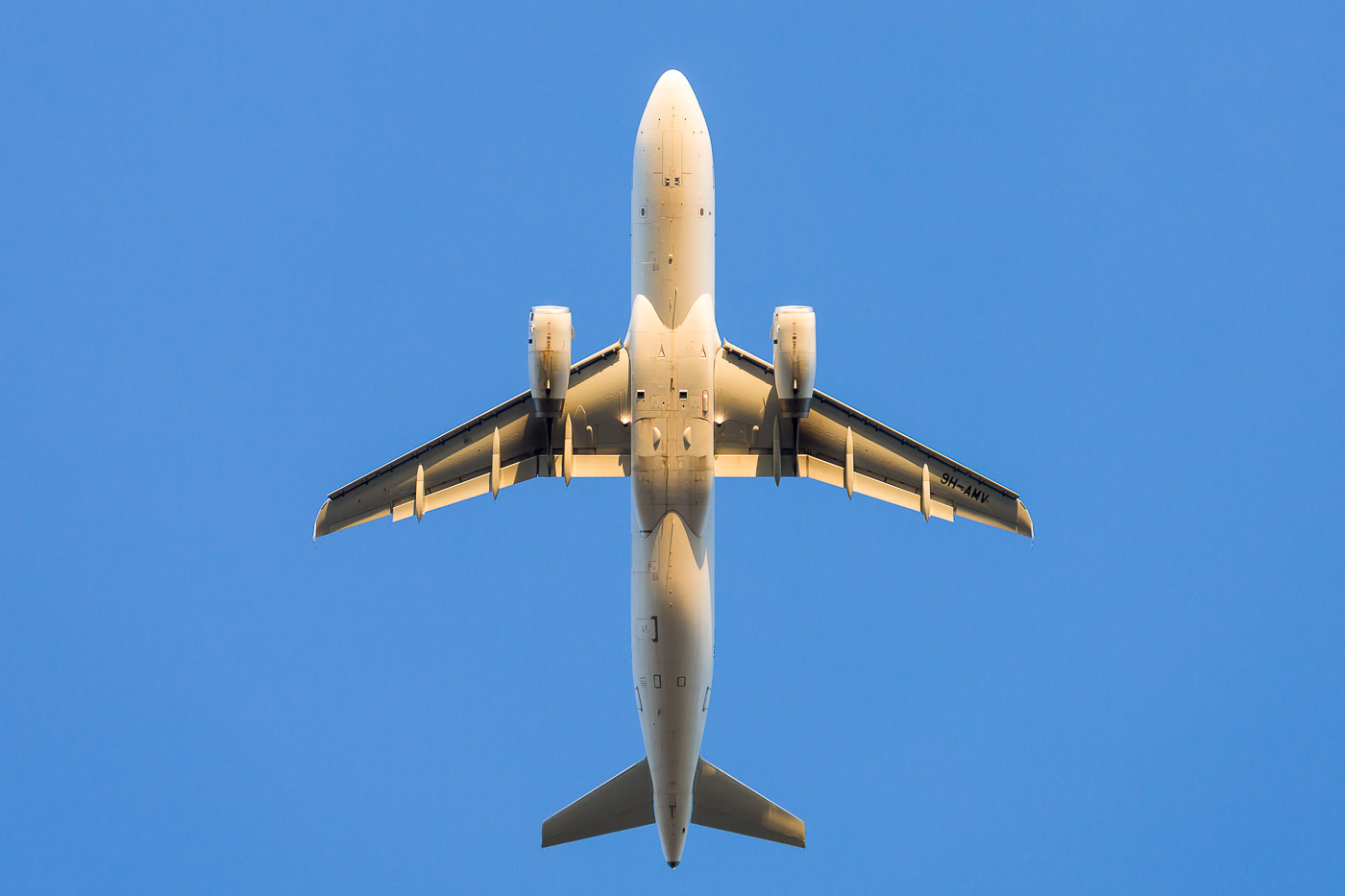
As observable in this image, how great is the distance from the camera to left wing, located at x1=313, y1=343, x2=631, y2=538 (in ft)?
155

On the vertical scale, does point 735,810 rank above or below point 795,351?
below

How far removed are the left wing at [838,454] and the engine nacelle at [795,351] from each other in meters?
1.63

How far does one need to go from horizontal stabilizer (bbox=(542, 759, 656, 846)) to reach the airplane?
33 mm

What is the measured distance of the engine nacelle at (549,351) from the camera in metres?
45.2

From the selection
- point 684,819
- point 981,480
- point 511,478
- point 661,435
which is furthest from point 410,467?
point 981,480

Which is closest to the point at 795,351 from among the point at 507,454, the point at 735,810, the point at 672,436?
the point at 672,436

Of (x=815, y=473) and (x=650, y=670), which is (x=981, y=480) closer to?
(x=815, y=473)

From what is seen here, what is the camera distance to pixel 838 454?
48594 mm

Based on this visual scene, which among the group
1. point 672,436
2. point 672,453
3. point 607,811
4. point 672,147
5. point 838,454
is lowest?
point 607,811

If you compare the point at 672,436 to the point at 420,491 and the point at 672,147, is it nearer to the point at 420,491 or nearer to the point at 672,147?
the point at 672,147

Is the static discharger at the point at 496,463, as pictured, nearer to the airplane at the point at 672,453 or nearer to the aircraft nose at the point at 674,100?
the airplane at the point at 672,453

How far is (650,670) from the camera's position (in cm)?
4531

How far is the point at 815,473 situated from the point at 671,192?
7.94m

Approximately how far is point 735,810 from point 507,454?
10.4 metres
